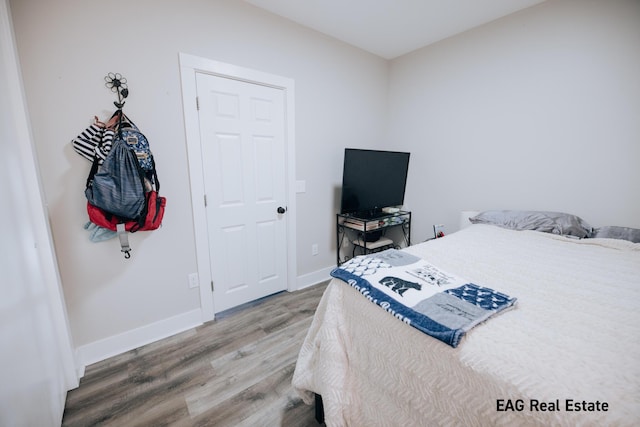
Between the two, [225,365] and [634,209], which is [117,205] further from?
[634,209]

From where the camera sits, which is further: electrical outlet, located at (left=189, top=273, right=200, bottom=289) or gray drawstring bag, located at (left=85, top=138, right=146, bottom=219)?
electrical outlet, located at (left=189, top=273, right=200, bottom=289)

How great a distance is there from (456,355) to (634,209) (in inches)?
85.0

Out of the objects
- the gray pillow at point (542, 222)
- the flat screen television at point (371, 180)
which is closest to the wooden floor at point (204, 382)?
the flat screen television at point (371, 180)

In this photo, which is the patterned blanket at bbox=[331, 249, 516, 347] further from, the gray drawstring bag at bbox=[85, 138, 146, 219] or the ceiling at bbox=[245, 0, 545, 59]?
the ceiling at bbox=[245, 0, 545, 59]

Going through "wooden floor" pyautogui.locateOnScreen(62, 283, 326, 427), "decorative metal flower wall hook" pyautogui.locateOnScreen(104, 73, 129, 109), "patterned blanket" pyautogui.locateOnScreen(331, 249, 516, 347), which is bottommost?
"wooden floor" pyautogui.locateOnScreen(62, 283, 326, 427)

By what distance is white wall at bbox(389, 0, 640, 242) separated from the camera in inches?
69.8

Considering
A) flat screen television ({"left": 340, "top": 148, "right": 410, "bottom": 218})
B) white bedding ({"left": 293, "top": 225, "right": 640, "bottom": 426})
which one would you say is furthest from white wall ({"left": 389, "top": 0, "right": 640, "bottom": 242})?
white bedding ({"left": 293, "top": 225, "right": 640, "bottom": 426})

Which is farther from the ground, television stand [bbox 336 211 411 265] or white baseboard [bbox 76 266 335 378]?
television stand [bbox 336 211 411 265]

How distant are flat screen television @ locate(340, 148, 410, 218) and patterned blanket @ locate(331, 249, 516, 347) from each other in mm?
1402

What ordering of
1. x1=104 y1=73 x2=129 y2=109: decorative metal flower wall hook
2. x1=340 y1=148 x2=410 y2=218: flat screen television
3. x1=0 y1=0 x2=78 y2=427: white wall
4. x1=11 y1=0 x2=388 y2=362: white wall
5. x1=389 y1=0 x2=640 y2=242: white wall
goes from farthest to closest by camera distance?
x1=340 y1=148 x2=410 y2=218: flat screen television
x1=389 y1=0 x2=640 y2=242: white wall
x1=104 y1=73 x2=129 y2=109: decorative metal flower wall hook
x1=11 y1=0 x2=388 y2=362: white wall
x1=0 y1=0 x2=78 y2=427: white wall

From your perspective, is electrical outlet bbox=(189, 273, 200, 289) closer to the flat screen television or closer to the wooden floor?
the wooden floor

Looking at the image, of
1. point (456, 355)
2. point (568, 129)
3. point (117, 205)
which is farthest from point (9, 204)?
point (568, 129)

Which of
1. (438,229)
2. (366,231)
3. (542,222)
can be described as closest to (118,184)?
(366,231)

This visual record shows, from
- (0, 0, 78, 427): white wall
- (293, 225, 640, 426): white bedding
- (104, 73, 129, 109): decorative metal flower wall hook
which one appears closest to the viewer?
(293, 225, 640, 426): white bedding
